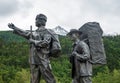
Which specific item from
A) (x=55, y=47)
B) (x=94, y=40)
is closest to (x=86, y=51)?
(x=94, y=40)

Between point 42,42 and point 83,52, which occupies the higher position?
point 42,42

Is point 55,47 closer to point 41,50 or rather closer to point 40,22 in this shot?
point 41,50

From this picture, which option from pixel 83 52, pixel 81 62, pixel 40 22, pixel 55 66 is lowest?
pixel 81 62

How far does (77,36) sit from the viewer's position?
18703mm

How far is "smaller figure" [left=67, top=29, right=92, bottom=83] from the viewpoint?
18016 millimetres

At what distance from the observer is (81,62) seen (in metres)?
18.2

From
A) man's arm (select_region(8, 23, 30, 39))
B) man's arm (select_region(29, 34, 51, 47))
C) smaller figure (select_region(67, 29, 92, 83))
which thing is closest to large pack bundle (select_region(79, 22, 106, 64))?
smaller figure (select_region(67, 29, 92, 83))

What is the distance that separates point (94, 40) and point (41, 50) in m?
1.93

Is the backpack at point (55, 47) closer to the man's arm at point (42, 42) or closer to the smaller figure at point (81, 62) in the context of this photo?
the man's arm at point (42, 42)

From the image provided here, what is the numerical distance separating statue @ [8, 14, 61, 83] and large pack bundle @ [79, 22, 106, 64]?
3.65 feet

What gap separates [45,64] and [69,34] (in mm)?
1510

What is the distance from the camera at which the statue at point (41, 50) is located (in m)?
18.0

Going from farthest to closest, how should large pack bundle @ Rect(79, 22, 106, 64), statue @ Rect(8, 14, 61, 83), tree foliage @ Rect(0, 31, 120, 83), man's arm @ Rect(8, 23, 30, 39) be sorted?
tree foliage @ Rect(0, 31, 120, 83) < large pack bundle @ Rect(79, 22, 106, 64) < man's arm @ Rect(8, 23, 30, 39) < statue @ Rect(8, 14, 61, 83)

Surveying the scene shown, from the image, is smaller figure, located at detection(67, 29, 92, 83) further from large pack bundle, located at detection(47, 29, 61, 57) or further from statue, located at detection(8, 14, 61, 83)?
statue, located at detection(8, 14, 61, 83)
